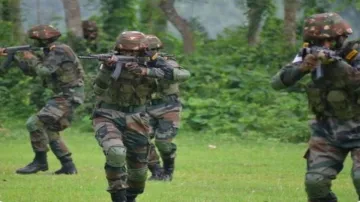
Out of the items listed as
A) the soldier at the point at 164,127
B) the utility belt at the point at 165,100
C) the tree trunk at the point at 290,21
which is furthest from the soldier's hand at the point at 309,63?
the tree trunk at the point at 290,21

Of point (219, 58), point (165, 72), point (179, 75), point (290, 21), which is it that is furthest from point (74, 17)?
point (165, 72)

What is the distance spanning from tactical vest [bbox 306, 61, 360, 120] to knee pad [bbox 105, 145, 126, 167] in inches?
81.2

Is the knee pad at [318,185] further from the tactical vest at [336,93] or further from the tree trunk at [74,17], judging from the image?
the tree trunk at [74,17]

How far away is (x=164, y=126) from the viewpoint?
14.4 metres

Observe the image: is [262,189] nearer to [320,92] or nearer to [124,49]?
[124,49]

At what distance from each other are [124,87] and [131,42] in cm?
47

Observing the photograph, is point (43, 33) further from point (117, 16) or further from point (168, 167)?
point (117, 16)

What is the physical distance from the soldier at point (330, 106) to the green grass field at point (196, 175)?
2.42m

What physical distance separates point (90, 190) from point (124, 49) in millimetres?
2230

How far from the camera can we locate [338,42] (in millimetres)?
9453

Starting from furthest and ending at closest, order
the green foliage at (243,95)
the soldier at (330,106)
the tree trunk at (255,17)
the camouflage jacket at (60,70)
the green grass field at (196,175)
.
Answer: the tree trunk at (255,17)
the green foliage at (243,95)
the camouflage jacket at (60,70)
the green grass field at (196,175)
the soldier at (330,106)

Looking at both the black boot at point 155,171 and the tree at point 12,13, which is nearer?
the black boot at point 155,171

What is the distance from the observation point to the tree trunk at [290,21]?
25.8 metres

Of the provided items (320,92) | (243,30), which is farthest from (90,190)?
(243,30)
